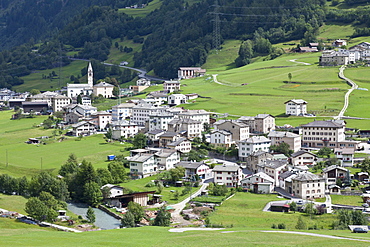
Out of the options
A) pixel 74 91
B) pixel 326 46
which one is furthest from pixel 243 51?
pixel 74 91

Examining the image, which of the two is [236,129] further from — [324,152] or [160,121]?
[160,121]

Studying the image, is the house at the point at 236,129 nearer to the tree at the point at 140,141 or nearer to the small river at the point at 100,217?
the tree at the point at 140,141

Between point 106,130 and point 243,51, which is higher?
point 243,51

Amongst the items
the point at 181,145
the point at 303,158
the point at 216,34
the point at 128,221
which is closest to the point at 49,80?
the point at 216,34

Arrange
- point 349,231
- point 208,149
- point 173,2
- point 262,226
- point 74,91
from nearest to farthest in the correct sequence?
point 349,231
point 262,226
point 208,149
point 74,91
point 173,2

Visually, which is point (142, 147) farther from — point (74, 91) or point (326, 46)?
point (326, 46)
